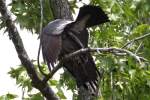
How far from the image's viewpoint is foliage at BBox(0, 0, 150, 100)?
4.42 metres

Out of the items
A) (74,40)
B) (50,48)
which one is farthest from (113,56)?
(50,48)

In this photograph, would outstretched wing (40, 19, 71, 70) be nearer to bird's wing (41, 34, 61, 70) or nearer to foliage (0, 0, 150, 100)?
bird's wing (41, 34, 61, 70)

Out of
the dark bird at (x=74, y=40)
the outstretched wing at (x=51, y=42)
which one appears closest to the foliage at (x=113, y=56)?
the dark bird at (x=74, y=40)

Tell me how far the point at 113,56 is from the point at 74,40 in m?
0.70

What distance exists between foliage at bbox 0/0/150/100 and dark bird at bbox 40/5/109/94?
0.48 m

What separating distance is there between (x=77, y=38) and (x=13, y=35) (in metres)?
0.49

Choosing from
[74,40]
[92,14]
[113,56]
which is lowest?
[113,56]

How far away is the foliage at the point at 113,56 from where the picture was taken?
14.5ft

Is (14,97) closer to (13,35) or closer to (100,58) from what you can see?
(100,58)

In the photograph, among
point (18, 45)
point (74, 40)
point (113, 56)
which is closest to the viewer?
point (18, 45)

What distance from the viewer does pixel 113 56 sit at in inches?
169

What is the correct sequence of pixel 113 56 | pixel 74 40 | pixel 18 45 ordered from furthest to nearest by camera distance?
pixel 113 56 < pixel 74 40 < pixel 18 45

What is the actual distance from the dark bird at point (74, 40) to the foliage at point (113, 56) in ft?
1.58

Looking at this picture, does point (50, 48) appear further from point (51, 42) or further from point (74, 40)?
point (74, 40)
